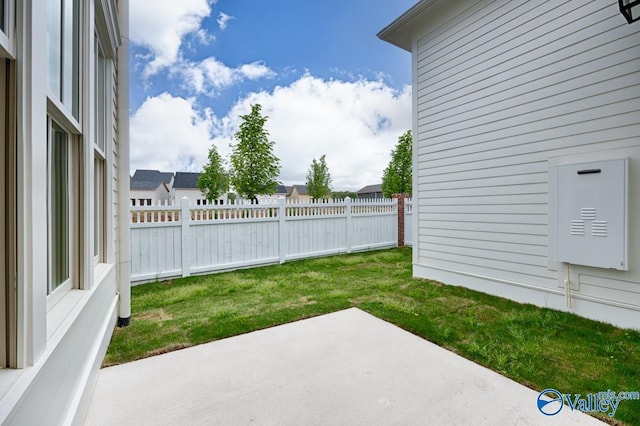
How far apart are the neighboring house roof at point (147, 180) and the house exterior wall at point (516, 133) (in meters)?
29.6

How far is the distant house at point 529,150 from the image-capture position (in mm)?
3088

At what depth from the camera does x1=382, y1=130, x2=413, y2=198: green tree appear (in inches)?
610

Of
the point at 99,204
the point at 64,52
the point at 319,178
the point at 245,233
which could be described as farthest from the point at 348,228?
the point at 319,178

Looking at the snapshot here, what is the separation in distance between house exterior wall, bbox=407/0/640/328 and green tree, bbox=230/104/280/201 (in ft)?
27.9

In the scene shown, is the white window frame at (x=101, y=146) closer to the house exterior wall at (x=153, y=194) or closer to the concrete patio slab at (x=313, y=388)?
the concrete patio slab at (x=313, y=388)

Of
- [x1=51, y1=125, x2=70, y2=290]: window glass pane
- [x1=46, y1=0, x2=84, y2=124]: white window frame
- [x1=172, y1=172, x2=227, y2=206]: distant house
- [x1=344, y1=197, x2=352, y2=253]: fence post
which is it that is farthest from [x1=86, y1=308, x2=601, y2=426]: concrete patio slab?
[x1=172, y1=172, x2=227, y2=206]: distant house

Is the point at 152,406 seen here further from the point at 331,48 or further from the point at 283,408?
the point at 331,48

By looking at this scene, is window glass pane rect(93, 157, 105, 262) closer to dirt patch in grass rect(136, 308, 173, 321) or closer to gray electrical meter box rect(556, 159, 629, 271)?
dirt patch in grass rect(136, 308, 173, 321)

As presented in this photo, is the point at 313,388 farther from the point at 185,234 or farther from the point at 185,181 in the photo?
the point at 185,181

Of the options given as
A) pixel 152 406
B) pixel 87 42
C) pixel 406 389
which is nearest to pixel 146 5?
pixel 87 42

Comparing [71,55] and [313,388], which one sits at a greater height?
[71,55]

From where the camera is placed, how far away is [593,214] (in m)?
3.19

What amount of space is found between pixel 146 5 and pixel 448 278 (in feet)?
22.8

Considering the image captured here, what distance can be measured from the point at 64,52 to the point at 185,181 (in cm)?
3700
